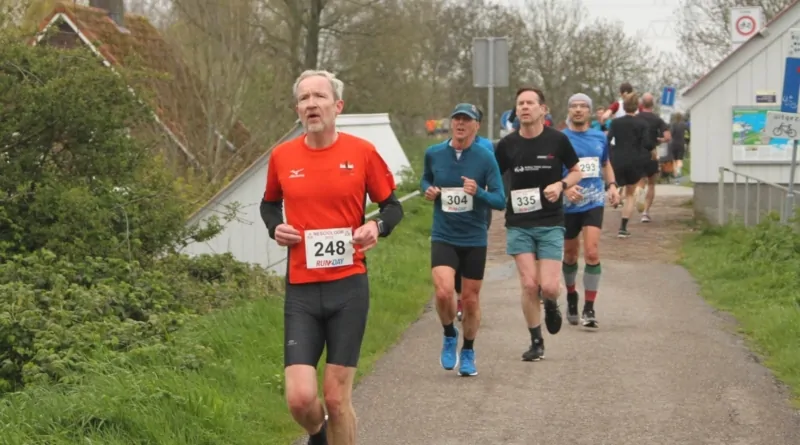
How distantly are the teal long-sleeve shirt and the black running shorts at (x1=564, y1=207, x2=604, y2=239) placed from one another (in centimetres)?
232

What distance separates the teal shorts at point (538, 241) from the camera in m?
9.77

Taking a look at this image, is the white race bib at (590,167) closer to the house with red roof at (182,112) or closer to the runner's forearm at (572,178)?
the runner's forearm at (572,178)

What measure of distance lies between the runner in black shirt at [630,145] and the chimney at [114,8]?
18.1 meters

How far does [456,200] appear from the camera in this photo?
361 inches

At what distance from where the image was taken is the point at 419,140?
4806 cm

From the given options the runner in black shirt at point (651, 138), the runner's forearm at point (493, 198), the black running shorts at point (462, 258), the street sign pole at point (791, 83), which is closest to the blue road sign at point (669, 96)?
the runner in black shirt at point (651, 138)

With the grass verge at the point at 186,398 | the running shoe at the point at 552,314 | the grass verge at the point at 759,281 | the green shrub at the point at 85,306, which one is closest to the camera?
the grass verge at the point at 186,398

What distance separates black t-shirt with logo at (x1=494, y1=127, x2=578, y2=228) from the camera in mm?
9750

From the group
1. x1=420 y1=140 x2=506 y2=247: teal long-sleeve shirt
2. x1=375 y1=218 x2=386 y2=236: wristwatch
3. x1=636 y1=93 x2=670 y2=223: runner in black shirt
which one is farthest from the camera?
x1=636 y1=93 x2=670 y2=223: runner in black shirt

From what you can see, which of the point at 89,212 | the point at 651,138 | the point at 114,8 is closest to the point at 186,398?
the point at 89,212

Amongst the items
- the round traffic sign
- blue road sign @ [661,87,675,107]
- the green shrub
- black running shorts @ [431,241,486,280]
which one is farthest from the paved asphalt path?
blue road sign @ [661,87,675,107]

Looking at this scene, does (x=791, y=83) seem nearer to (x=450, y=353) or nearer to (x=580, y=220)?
(x=580, y=220)

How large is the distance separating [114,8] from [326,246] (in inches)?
1175

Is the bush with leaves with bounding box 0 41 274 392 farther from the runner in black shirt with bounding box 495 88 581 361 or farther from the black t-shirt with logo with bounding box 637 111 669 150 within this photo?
the black t-shirt with logo with bounding box 637 111 669 150
